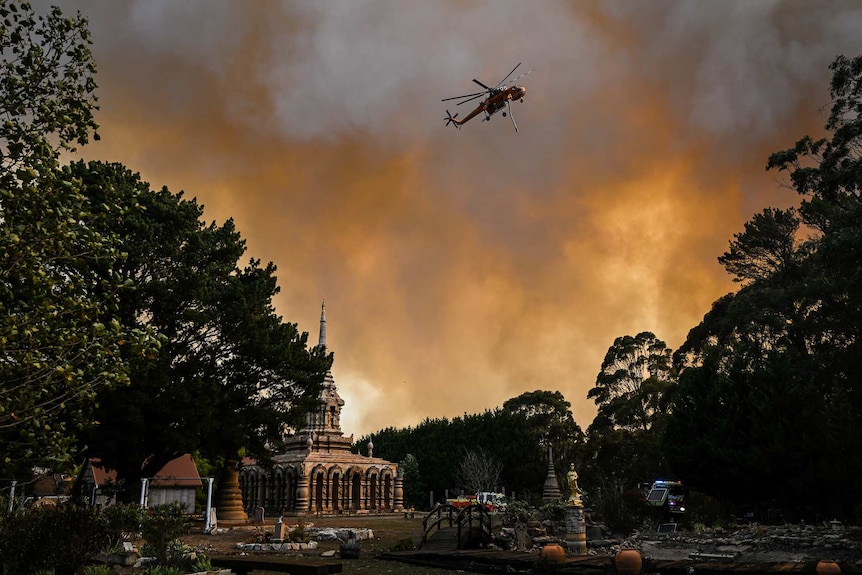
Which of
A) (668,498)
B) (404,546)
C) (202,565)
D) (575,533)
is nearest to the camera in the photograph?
(202,565)

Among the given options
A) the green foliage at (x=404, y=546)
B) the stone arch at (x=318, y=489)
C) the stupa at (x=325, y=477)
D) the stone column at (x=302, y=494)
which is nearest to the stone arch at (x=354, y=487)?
the stupa at (x=325, y=477)

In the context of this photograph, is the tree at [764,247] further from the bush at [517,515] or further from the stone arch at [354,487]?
the stone arch at [354,487]

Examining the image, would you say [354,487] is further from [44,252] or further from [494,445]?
[44,252]

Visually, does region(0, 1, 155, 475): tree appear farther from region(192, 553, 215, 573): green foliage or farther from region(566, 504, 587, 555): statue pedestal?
region(566, 504, 587, 555): statue pedestal

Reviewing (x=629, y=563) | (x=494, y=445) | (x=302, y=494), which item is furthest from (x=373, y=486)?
(x=629, y=563)

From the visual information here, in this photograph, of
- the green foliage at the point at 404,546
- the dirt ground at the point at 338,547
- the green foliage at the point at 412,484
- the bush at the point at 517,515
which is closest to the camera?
the dirt ground at the point at 338,547

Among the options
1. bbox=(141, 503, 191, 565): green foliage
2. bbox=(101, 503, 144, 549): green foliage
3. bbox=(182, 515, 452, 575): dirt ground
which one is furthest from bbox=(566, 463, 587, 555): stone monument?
bbox=(101, 503, 144, 549): green foliage
